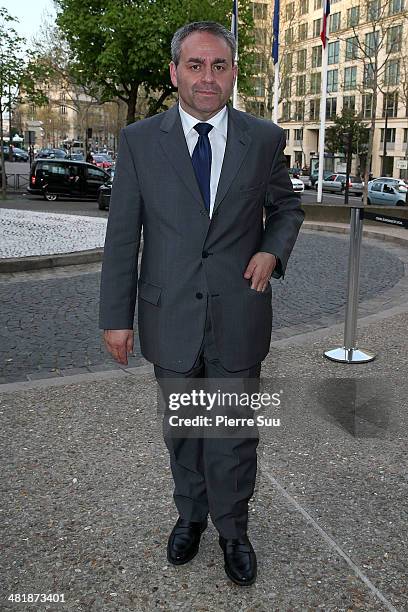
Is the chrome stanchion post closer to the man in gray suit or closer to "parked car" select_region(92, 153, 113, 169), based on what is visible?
the man in gray suit

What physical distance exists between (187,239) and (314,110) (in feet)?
236

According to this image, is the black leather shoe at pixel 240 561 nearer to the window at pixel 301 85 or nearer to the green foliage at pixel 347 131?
the green foliage at pixel 347 131

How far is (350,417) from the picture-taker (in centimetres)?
422

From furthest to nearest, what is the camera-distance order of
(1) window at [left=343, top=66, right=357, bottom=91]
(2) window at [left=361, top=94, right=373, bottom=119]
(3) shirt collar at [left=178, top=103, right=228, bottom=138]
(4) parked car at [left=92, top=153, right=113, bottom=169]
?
(1) window at [left=343, top=66, right=357, bottom=91] → (2) window at [left=361, top=94, right=373, bottom=119] → (4) parked car at [left=92, top=153, right=113, bottom=169] → (3) shirt collar at [left=178, top=103, right=228, bottom=138]

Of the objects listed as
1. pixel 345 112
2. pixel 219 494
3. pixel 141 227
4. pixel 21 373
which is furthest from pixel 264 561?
pixel 345 112

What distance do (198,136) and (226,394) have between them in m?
0.99

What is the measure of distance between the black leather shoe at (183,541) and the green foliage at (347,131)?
194 ft

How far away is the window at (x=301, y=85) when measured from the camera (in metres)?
65.2

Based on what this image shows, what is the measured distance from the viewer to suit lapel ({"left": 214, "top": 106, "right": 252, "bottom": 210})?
7.85 ft

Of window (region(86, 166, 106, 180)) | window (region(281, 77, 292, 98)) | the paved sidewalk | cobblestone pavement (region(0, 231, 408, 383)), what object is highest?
window (region(281, 77, 292, 98))

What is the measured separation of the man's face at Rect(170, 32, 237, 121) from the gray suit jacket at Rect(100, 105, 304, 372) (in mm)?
119

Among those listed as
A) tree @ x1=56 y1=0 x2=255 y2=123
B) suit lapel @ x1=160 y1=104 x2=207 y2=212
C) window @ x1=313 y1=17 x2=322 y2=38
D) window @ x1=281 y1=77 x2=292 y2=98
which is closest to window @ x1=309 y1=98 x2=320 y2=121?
window @ x1=281 y1=77 x2=292 y2=98

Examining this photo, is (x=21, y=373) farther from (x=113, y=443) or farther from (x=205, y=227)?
(x=205, y=227)

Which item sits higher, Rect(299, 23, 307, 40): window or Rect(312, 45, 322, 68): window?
Rect(299, 23, 307, 40): window
